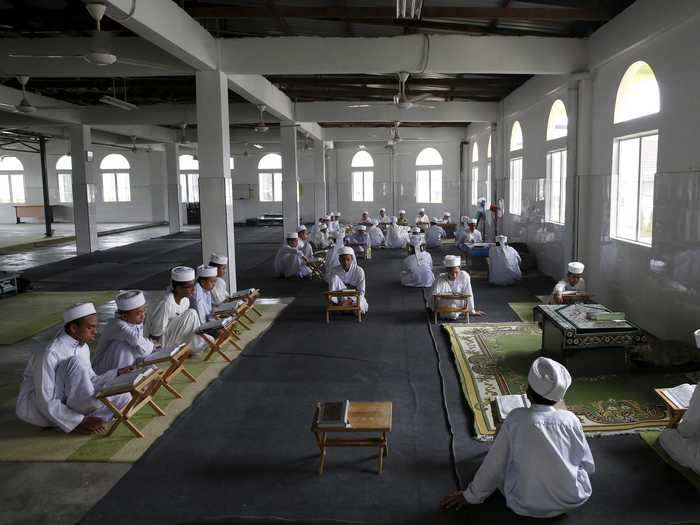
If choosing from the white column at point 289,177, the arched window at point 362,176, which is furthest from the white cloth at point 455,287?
the arched window at point 362,176

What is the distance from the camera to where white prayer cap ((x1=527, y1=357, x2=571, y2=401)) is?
3654 mm

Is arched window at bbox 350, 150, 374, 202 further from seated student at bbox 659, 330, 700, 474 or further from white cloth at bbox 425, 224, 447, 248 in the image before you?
seated student at bbox 659, 330, 700, 474

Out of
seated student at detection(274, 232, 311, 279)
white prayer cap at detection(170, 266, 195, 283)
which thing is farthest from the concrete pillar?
white prayer cap at detection(170, 266, 195, 283)

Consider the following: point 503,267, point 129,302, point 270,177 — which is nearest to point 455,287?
point 503,267

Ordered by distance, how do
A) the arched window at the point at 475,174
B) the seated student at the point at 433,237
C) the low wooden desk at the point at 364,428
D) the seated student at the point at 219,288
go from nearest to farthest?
the low wooden desk at the point at 364,428, the seated student at the point at 219,288, the seated student at the point at 433,237, the arched window at the point at 475,174

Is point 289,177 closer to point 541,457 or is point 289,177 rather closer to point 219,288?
point 219,288

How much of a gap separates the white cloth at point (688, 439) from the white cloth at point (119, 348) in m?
4.62

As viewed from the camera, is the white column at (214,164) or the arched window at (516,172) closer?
the white column at (214,164)

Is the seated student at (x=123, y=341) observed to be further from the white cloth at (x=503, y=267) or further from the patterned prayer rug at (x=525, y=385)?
the white cloth at (x=503, y=267)

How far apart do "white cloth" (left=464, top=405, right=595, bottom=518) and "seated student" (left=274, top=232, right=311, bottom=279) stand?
9805 millimetres

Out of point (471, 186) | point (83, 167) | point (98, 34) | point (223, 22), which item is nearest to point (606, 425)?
point (98, 34)

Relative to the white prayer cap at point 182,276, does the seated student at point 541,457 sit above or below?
below

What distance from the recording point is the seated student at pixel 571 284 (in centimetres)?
855

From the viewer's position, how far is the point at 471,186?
2566 cm
